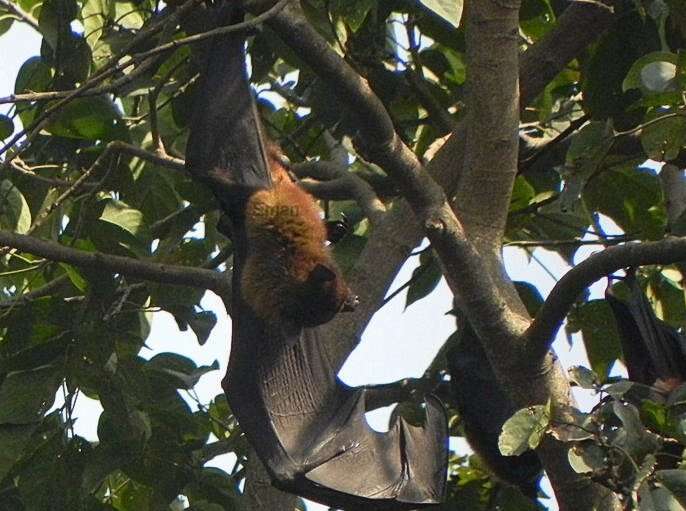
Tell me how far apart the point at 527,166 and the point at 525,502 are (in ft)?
4.21

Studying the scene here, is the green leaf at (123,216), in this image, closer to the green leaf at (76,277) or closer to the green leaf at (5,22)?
the green leaf at (76,277)

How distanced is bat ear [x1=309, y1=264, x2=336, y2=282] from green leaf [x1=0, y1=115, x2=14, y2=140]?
1.30 metres

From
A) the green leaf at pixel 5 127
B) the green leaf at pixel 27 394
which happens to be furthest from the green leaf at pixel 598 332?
the green leaf at pixel 5 127

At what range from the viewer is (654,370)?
436 centimetres

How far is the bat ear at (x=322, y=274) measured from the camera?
363cm

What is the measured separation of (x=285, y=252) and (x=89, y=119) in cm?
88

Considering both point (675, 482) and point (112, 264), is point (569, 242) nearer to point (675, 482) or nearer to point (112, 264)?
point (112, 264)

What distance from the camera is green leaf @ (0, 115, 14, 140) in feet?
13.8

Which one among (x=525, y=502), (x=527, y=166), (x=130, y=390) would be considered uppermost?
(x=527, y=166)

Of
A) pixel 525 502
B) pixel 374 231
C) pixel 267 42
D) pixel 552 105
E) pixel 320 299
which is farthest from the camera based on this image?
pixel 552 105

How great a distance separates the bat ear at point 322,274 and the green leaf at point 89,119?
102cm

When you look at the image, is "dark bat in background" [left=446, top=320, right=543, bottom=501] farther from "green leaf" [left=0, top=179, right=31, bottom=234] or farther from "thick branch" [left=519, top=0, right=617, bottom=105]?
"green leaf" [left=0, top=179, right=31, bottom=234]

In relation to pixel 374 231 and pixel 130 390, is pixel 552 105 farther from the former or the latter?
pixel 130 390

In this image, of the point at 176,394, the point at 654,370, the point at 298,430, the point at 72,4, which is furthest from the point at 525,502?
the point at 72,4
